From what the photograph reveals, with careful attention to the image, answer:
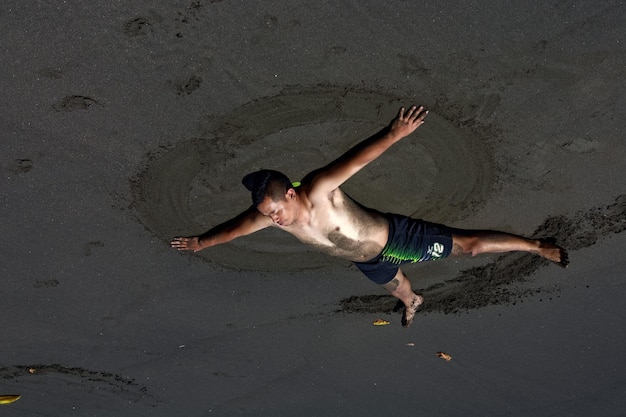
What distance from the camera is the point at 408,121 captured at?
4.07 m

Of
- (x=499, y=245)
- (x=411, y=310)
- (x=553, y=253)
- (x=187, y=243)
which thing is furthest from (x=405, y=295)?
(x=187, y=243)

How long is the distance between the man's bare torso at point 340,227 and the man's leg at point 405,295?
0.50 metres

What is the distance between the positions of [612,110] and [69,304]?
A: 5.21 meters

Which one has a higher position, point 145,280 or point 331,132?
point 331,132

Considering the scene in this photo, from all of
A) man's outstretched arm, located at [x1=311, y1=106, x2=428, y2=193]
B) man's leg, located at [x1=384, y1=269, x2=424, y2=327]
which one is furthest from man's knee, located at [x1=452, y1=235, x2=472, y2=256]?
man's outstretched arm, located at [x1=311, y1=106, x2=428, y2=193]

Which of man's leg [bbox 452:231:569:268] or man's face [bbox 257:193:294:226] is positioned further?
man's leg [bbox 452:231:569:268]

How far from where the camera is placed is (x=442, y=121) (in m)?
4.20

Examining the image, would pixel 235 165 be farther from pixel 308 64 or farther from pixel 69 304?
pixel 69 304

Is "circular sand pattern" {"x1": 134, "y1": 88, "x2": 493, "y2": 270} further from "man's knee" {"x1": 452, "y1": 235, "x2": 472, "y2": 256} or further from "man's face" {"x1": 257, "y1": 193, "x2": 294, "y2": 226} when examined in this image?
"man's face" {"x1": 257, "y1": 193, "x2": 294, "y2": 226}

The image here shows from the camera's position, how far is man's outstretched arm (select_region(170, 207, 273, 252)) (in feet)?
14.7

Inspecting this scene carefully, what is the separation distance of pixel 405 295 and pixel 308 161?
5.61 ft

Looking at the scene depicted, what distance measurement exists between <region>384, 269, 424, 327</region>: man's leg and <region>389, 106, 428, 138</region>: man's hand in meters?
1.42

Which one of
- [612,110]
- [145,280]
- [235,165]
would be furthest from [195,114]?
[612,110]

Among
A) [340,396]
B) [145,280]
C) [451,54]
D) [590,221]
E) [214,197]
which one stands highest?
[451,54]
